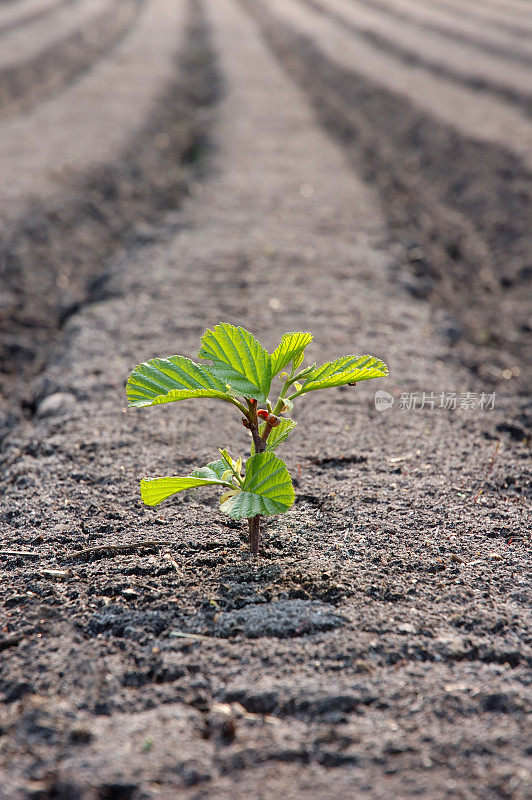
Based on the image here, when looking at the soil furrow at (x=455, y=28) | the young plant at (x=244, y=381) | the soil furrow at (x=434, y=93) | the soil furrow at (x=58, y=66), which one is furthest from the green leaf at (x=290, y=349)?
the soil furrow at (x=455, y=28)

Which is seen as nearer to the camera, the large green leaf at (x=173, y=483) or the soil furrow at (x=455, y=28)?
the large green leaf at (x=173, y=483)

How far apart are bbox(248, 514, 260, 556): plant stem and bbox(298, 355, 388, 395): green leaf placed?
0.41 metres

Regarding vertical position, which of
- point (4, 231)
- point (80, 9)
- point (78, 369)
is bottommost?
point (78, 369)

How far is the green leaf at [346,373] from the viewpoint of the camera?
1512 mm

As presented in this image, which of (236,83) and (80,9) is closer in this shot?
(236,83)

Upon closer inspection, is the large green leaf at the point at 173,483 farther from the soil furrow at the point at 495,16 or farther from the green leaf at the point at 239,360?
the soil furrow at the point at 495,16

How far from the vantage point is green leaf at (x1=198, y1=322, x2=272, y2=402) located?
5.14ft

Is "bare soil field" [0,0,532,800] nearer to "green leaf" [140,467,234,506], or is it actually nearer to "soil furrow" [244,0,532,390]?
"soil furrow" [244,0,532,390]

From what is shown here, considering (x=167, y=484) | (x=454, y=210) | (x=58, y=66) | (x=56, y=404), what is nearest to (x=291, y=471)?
(x=167, y=484)

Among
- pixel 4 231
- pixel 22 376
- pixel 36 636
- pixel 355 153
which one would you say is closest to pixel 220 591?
pixel 36 636

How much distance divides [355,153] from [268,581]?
6.66 m

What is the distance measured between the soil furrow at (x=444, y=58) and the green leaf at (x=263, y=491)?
7.90 meters

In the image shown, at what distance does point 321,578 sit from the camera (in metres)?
→ 1.70

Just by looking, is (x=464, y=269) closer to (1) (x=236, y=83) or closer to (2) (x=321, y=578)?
(2) (x=321, y=578)
